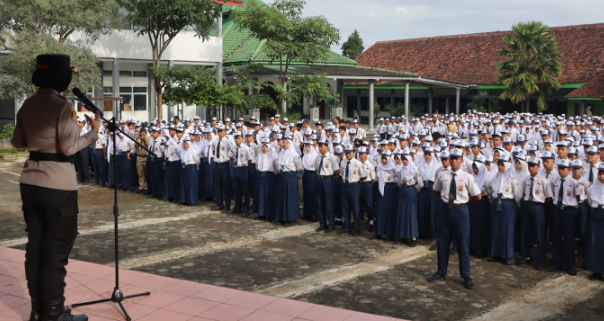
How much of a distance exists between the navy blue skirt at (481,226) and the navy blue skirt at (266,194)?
415 centimetres

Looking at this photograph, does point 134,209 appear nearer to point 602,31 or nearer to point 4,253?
point 4,253

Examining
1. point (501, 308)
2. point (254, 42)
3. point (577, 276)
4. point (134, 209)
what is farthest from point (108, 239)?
point (254, 42)

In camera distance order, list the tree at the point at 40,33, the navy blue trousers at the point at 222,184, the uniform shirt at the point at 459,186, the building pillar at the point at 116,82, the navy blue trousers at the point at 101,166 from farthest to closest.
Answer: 1. the building pillar at the point at 116,82
2. the tree at the point at 40,33
3. the navy blue trousers at the point at 101,166
4. the navy blue trousers at the point at 222,184
5. the uniform shirt at the point at 459,186

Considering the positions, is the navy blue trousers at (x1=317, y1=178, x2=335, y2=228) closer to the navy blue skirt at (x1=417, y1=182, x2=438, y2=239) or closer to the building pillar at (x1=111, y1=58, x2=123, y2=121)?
the navy blue skirt at (x1=417, y1=182, x2=438, y2=239)

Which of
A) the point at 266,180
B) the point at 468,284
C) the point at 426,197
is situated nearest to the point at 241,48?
the point at 266,180

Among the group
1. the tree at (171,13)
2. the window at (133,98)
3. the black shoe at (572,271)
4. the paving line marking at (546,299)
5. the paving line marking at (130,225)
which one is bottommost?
the paving line marking at (546,299)

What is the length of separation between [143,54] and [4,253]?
20546mm

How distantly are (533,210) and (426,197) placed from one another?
215cm

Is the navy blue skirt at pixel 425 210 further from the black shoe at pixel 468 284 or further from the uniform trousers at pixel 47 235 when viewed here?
the uniform trousers at pixel 47 235

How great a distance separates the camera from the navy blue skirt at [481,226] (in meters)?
9.90

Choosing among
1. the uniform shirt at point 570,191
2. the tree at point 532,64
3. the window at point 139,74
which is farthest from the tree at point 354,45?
the uniform shirt at point 570,191

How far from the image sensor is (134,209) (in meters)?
13.6

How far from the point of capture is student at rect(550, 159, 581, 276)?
8977 mm

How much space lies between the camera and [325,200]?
11.5 m
